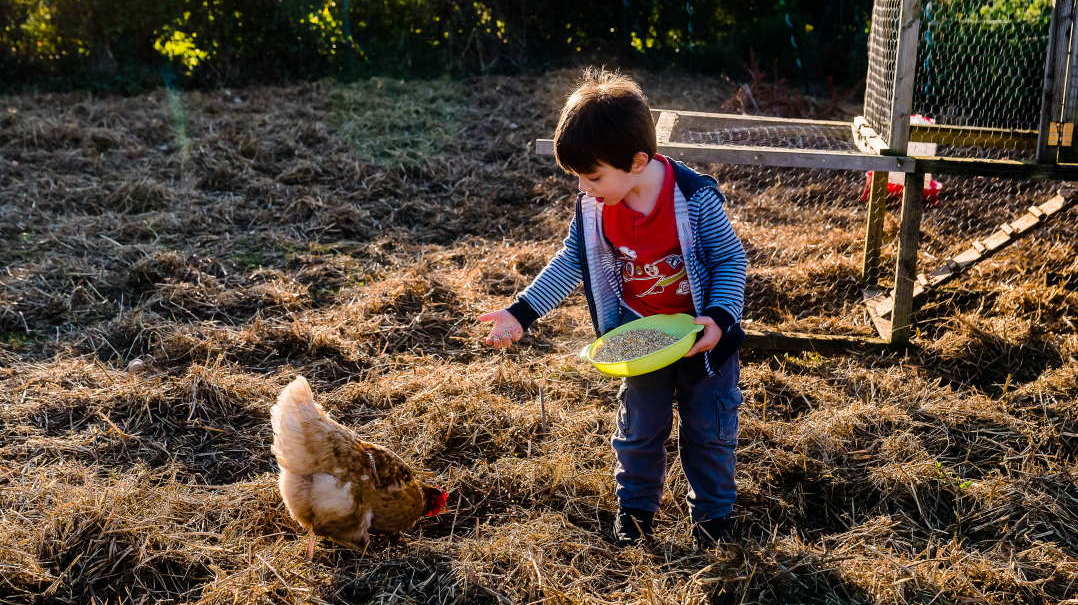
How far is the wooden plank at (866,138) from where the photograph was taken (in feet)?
13.0

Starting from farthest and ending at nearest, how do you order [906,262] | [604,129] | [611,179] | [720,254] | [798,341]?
[798,341], [906,262], [720,254], [611,179], [604,129]

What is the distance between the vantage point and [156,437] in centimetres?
359

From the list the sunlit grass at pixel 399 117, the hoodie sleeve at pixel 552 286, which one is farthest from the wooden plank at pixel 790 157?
the sunlit grass at pixel 399 117

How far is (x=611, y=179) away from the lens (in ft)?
8.20

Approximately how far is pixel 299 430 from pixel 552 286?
872 millimetres

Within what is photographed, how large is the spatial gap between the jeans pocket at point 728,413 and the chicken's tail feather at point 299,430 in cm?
119

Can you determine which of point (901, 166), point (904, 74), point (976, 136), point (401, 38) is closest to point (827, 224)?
point (976, 136)

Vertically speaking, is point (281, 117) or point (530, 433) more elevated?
point (281, 117)

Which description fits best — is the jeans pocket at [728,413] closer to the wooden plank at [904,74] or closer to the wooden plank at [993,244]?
the wooden plank at [904,74]

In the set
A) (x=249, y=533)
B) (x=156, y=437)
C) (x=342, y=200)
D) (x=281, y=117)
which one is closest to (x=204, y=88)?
(x=281, y=117)

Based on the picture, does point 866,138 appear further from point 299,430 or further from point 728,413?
point 299,430

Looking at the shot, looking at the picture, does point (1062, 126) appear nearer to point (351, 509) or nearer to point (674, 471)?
point (674, 471)

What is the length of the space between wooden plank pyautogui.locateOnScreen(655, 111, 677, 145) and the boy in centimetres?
151

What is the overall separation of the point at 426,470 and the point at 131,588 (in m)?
1.07
